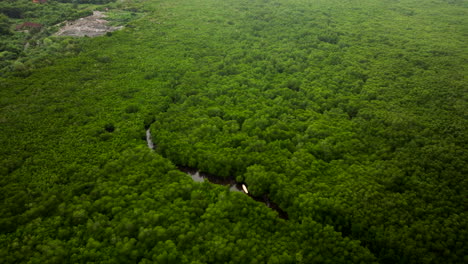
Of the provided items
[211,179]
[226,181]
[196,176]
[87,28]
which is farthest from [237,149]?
[87,28]

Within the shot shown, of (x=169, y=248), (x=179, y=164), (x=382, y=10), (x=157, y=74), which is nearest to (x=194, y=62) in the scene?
(x=157, y=74)

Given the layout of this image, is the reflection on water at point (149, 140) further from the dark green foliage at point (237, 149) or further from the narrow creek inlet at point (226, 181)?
the narrow creek inlet at point (226, 181)

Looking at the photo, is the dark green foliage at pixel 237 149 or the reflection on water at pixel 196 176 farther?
the reflection on water at pixel 196 176

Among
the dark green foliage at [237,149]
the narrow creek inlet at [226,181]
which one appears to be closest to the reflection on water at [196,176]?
the narrow creek inlet at [226,181]

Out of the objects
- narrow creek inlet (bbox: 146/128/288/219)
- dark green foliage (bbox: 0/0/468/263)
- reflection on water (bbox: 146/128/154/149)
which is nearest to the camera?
dark green foliage (bbox: 0/0/468/263)

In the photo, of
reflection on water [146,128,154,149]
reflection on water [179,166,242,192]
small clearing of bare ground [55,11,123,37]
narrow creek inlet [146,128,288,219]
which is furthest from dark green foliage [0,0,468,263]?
small clearing of bare ground [55,11,123,37]

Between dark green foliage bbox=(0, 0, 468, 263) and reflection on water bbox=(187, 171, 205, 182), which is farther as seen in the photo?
reflection on water bbox=(187, 171, 205, 182)

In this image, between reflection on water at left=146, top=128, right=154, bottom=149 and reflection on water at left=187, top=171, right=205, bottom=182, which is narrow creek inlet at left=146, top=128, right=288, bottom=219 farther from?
reflection on water at left=146, top=128, right=154, bottom=149

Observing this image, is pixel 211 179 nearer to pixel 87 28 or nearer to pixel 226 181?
pixel 226 181
